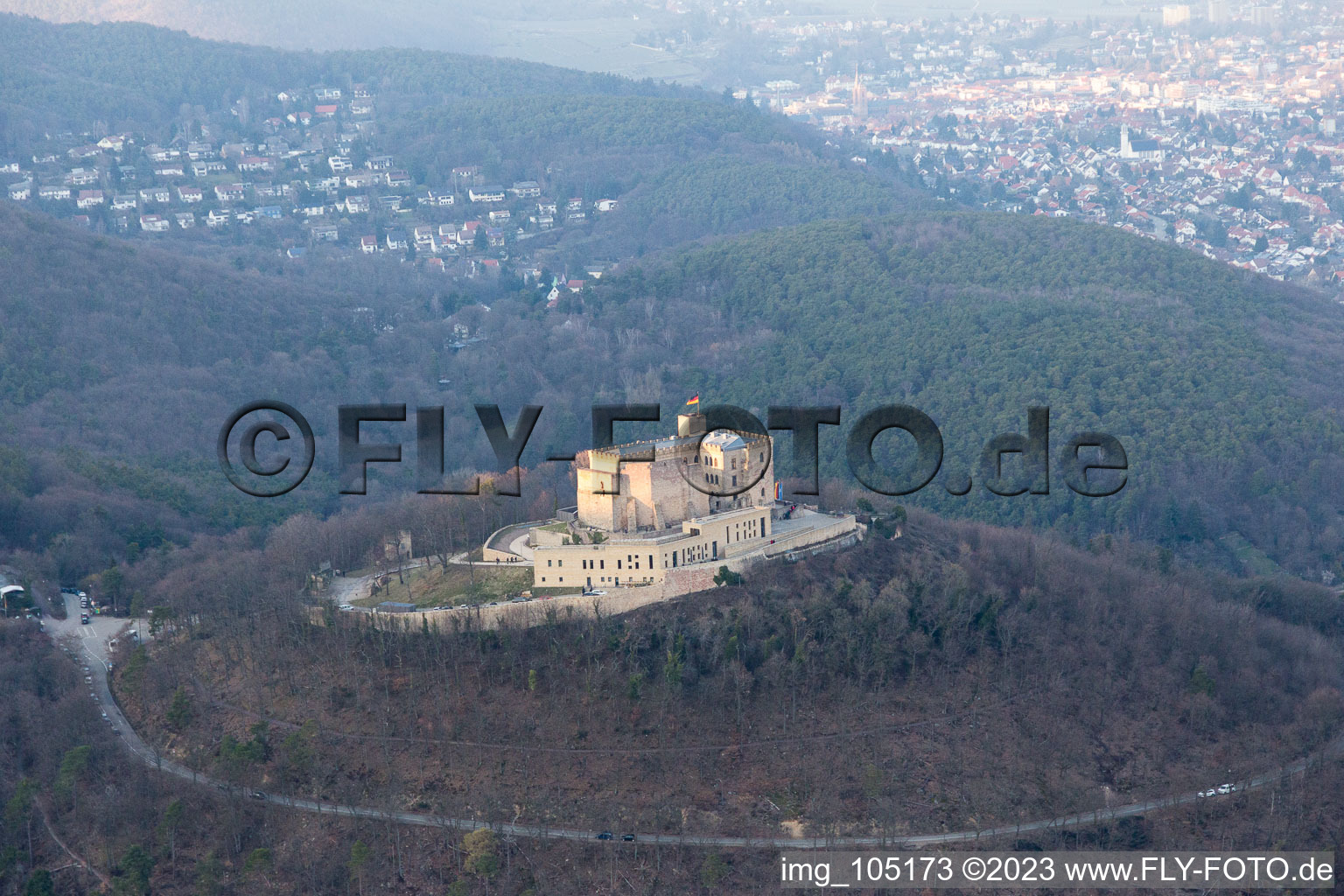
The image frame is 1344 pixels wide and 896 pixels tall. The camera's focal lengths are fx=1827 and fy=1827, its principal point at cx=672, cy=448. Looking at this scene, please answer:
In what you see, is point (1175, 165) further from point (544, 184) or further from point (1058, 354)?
point (1058, 354)

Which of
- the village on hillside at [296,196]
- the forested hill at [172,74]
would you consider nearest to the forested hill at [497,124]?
the forested hill at [172,74]

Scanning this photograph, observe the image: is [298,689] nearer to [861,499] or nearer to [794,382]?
[861,499]

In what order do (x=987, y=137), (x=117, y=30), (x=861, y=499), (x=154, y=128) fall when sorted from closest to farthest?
(x=861, y=499)
(x=154, y=128)
(x=117, y=30)
(x=987, y=137)

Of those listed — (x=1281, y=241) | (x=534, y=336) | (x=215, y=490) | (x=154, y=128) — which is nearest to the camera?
(x=215, y=490)

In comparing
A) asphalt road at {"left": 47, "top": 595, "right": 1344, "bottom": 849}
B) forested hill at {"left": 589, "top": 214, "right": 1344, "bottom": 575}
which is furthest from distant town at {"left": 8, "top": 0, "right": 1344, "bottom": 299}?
asphalt road at {"left": 47, "top": 595, "right": 1344, "bottom": 849}

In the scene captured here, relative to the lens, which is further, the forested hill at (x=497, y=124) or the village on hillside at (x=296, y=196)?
the forested hill at (x=497, y=124)

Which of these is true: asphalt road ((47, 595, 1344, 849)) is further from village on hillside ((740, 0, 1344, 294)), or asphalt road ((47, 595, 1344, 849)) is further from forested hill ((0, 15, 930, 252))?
forested hill ((0, 15, 930, 252))

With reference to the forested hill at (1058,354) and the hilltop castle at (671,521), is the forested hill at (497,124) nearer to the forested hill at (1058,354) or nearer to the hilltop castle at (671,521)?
the forested hill at (1058,354)

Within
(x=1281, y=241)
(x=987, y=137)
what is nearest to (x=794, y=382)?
(x=1281, y=241)
